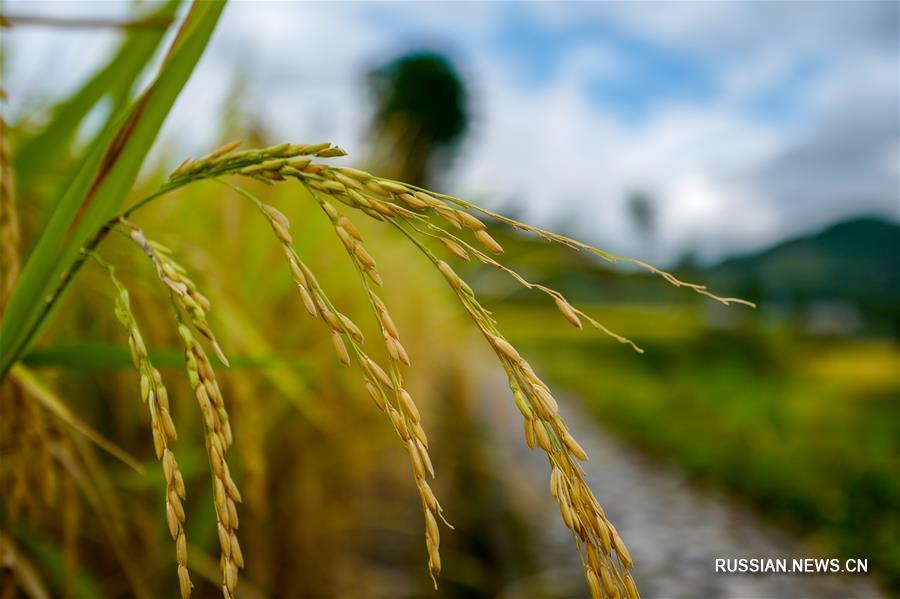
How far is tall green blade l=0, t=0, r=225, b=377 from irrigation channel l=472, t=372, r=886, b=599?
2093 mm

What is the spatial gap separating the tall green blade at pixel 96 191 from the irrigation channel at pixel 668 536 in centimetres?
209

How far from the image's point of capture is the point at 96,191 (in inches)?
29.3

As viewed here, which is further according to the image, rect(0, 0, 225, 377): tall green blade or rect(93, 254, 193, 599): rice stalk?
rect(0, 0, 225, 377): tall green blade

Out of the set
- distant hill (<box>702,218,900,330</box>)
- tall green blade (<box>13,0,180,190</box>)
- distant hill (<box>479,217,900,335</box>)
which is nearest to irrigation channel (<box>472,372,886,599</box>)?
tall green blade (<box>13,0,180,190</box>)

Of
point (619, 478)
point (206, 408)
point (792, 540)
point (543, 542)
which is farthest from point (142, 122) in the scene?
point (619, 478)

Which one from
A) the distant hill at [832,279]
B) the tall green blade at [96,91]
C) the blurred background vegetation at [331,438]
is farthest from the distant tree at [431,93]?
the tall green blade at [96,91]

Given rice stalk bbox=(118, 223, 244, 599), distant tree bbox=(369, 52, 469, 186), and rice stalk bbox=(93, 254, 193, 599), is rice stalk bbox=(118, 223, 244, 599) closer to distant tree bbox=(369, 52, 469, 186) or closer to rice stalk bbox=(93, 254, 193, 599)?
rice stalk bbox=(93, 254, 193, 599)

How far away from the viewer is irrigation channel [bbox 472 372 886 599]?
9.92 feet

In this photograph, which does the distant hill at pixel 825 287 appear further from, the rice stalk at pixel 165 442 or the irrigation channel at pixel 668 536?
the rice stalk at pixel 165 442

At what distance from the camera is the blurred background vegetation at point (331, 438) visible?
5.06 ft

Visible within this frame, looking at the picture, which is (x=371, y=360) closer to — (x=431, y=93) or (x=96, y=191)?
(x=96, y=191)

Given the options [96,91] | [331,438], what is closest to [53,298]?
[96,91]

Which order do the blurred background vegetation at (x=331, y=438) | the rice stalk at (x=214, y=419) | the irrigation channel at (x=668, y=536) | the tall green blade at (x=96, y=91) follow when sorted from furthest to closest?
the irrigation channel at (x=668, y=536) < the blurred background vegetation at (x=331, y=438) < the tall green blade at (x=96, y=91) < the rice stalk at (x=214, y=419)

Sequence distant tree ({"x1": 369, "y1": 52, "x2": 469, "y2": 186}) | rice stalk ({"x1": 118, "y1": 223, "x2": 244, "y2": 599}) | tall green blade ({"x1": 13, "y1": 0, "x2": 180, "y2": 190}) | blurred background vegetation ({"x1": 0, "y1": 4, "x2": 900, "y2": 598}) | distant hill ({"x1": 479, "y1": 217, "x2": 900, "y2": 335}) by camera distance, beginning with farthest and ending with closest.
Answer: distant tree ({"x1": 369, "y1": 52, "x2": 469, "y2": 186}) < distant hill ({"x1": 479, "y1": 217, "x2": 900, "y2": 335}) < blurred background vegetation ({"x1": 0, "y1": 4, "x2": 900, "y2": 598}) < tall green blade ({"x1": 13, "y1": 0, "x2": 180, "y2": 190}) < rice stalk ({"x1": 118, "y1": 223, "x2": 244, "y2": 599})
